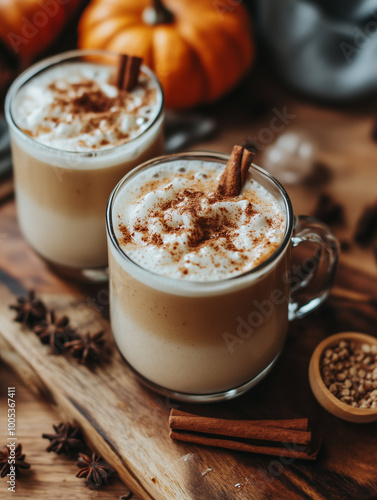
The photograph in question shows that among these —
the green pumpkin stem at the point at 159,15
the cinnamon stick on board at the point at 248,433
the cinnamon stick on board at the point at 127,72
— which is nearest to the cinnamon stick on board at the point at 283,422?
the cinnamon stick on board at the point at 248,433

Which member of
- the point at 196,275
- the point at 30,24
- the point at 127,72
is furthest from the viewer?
the point at 30,24

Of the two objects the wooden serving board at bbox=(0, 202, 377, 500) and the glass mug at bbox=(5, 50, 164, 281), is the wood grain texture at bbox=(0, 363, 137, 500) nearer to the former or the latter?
the wooden serving board at bbox=(0, 202, 377, 500)

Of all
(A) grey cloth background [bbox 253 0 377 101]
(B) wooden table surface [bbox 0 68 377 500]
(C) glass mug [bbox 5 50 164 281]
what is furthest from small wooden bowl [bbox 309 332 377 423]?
(A) grey cloth background [bbox 253 0 377 101]

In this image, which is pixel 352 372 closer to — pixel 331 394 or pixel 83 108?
pixel 331 394

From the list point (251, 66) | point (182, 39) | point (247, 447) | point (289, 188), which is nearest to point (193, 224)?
point (247, 447)

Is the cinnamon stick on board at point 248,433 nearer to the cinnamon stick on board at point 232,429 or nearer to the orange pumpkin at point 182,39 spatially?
the cinnamon stick on board at point 232,429

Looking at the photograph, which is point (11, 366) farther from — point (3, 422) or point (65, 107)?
point (65, 107)

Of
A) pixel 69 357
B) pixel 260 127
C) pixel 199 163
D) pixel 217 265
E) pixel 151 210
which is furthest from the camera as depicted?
pixel 260 127

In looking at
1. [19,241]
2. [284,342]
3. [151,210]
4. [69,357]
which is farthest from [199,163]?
[19,241]
